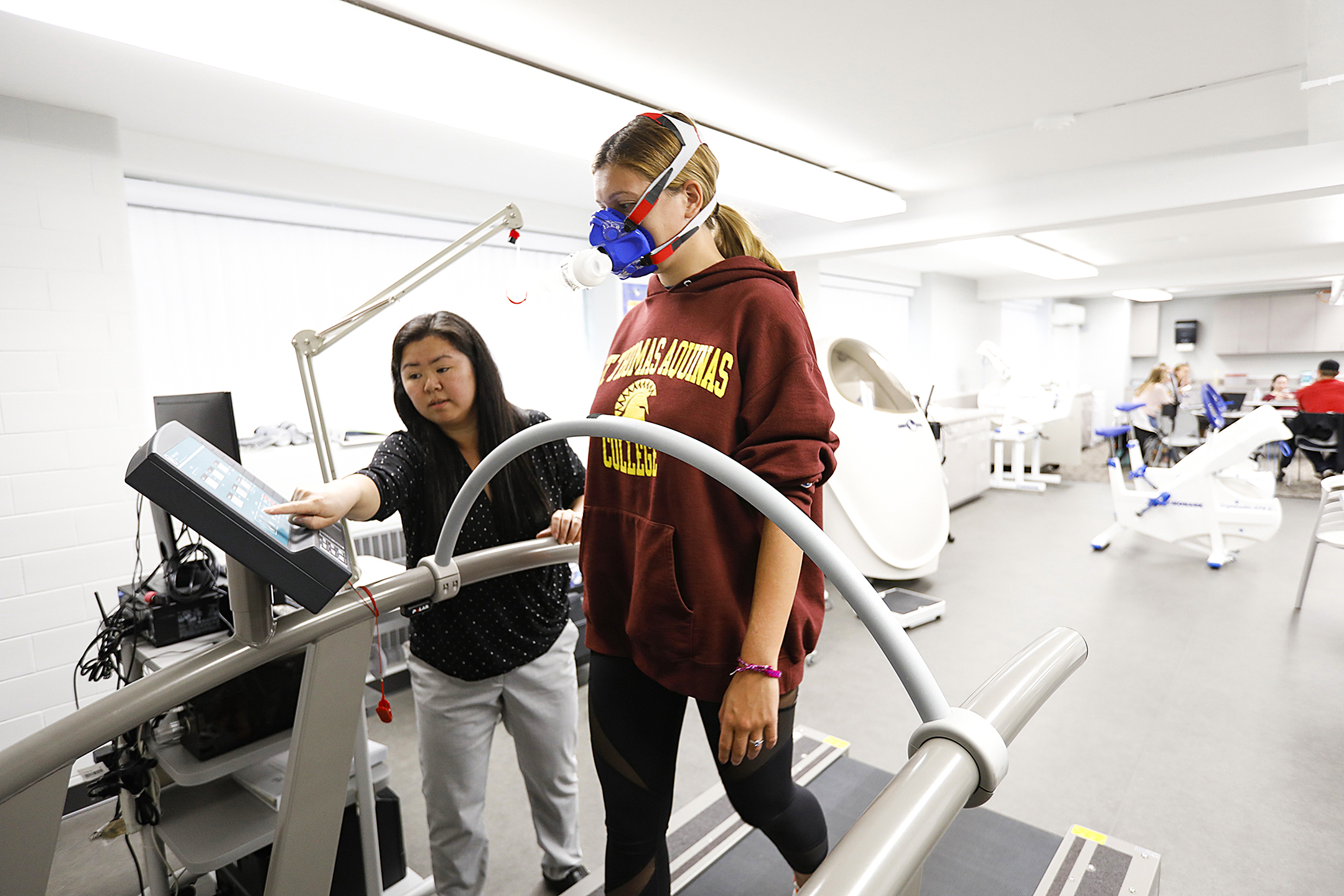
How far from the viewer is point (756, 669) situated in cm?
86

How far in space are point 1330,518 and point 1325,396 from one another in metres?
4.61

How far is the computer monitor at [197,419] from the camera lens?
167 centimetres

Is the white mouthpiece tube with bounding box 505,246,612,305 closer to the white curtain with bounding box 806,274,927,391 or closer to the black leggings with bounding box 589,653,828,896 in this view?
the black leggings with bounding box 589,653,828,896

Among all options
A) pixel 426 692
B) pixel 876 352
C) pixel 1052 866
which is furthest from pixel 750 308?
pixel 876 352

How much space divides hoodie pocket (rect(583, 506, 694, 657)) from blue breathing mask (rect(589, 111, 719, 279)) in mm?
372

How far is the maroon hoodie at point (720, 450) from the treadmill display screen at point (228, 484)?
46 centimetres

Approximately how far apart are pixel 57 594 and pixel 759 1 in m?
3.03

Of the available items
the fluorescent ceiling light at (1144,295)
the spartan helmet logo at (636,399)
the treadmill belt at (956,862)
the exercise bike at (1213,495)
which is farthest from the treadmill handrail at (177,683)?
the fluorescent ceiling light at (1144,295)

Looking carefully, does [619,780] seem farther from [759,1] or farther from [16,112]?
[16,112]

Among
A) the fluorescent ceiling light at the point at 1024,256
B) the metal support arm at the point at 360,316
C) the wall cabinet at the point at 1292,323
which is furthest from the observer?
Result: the wall cabinet at the point at 1292,323

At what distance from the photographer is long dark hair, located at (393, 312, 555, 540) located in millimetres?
1456

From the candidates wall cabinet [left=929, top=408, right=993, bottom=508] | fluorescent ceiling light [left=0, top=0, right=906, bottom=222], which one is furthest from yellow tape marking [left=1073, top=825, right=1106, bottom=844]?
wall cabinet [left=929, top=408, right=993, bottom=508]

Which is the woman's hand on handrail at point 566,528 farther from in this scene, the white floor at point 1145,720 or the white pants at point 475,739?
the white floor at point 1145,720

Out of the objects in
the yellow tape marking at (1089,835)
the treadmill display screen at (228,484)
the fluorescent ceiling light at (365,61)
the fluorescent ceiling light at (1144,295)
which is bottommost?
the yellow tape marking at (1089,835)
